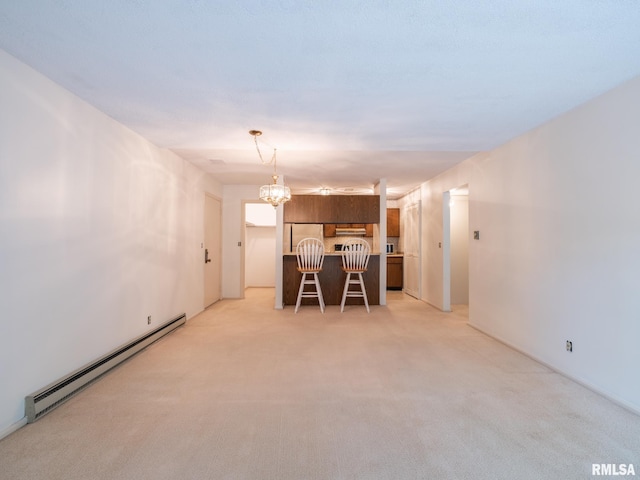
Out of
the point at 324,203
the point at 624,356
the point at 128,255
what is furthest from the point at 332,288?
the point at 624,356

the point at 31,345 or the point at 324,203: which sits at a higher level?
the point at 324,203

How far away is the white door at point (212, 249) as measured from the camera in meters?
5.52

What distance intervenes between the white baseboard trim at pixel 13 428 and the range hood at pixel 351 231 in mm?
6745

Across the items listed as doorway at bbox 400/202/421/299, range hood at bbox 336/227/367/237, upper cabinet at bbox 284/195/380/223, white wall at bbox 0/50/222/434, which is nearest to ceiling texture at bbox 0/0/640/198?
white wall at bbox 0/50/222/434

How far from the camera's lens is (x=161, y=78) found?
85.3 inches

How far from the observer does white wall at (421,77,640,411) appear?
2.18 meters

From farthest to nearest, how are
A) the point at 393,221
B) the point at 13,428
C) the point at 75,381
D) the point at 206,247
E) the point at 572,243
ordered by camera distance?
the point at 393,221 → the point at 206,247 → the point at 572,243 → the point at 75,381 → the point at 13,428

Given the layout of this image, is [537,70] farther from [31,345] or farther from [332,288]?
[332,288]

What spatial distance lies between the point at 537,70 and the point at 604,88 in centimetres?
66

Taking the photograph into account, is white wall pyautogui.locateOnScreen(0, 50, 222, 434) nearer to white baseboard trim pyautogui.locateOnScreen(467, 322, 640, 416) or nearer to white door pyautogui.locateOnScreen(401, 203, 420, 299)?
white baseboard trim pyautogui.locateOnScreen(467, 322, 640, 416)

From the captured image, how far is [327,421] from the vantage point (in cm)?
199

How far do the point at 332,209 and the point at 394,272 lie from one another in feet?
8.69

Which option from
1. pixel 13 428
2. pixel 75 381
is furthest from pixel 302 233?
pixel 13 428

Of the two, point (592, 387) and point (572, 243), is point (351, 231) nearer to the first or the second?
point (572, 243)
